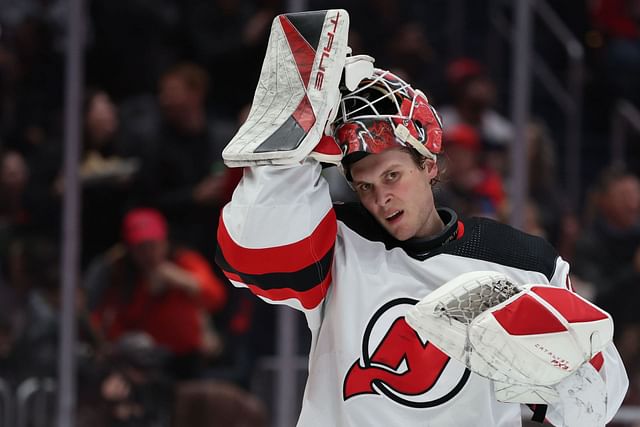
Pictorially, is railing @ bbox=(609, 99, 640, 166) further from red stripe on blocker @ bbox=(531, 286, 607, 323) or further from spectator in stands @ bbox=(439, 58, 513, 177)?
red stripe on blocker @ bbox=(531, 286, 607, 323)

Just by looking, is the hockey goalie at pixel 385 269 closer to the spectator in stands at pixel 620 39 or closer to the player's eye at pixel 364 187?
the player's eye at pixel 364 187

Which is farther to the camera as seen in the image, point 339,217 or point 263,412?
point 263,412

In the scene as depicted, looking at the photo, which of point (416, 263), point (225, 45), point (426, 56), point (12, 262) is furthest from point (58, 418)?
point (416, 263)

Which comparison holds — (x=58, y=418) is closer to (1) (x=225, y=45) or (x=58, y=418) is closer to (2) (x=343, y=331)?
(1) (x=225, y=45)

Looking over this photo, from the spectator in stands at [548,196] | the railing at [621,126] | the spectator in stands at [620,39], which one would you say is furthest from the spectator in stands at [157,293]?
the spectator in stands at [620,39]

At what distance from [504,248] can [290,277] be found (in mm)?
320

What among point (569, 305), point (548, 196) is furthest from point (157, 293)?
point (569, 305)

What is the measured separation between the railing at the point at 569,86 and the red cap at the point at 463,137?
1.07ft

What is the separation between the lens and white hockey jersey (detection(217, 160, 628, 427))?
154cm

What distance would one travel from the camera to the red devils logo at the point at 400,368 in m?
1.62

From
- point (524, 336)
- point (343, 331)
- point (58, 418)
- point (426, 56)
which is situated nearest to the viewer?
point (524, 336)

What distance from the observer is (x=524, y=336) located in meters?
1.48

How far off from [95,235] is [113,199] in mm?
118

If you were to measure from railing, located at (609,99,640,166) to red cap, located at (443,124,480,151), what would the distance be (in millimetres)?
497
